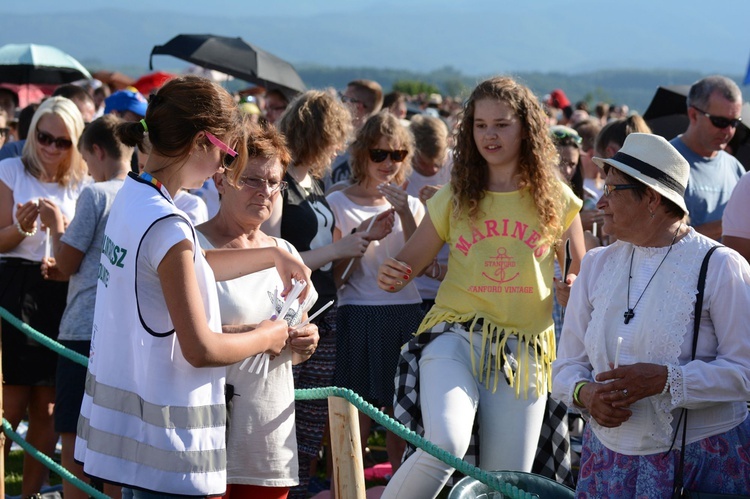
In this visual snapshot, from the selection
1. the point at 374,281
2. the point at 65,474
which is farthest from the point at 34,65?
the point at 65,474

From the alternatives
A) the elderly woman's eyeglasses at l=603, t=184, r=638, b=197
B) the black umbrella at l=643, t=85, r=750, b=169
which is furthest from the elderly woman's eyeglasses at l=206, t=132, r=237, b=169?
the black umbrella at l=643, t=85, r=750, b=169

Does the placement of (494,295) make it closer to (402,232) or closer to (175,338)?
(402,232)

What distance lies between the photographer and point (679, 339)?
313cm

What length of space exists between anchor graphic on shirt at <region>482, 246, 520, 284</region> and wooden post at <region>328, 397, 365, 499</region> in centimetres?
125

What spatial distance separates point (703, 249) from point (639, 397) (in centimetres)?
56

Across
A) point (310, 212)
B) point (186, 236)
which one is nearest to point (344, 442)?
point (186, 236)

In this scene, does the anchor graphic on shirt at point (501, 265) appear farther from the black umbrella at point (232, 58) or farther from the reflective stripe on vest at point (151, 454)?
the black umbrella at point (232, 58)

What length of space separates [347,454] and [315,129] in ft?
8.81

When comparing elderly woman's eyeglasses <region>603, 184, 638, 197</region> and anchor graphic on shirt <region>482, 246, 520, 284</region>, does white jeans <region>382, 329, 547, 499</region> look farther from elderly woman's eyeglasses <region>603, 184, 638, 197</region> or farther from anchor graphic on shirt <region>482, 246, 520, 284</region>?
elderly woman's eyeglasses <region>603, 184, 638, 197</region>

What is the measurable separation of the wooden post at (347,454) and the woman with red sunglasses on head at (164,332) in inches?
18.2

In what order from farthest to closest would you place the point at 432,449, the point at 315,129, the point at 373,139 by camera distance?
the point at 373,139 → the point at 315,129 → the point at 432,449

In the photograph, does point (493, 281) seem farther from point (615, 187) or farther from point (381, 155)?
point (381, 155)

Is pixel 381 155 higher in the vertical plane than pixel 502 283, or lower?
higher

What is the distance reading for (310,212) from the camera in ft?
17.3
